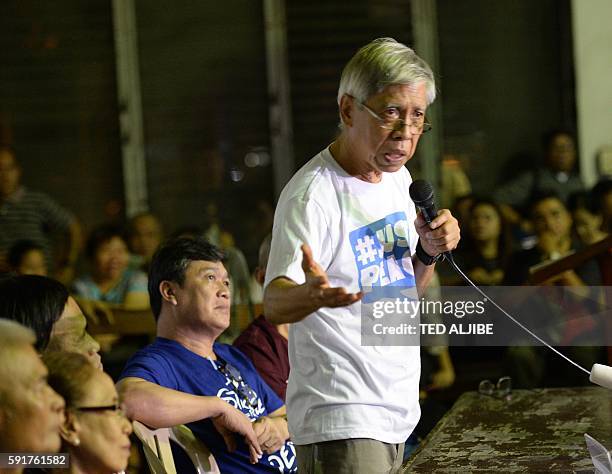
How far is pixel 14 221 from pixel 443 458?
4.03 m

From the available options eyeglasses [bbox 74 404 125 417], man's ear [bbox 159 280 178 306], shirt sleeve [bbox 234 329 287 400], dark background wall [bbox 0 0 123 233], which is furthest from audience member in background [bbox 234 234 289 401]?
dark background wall [bbox 0 0 123 233]

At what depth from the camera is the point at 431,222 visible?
199 cm

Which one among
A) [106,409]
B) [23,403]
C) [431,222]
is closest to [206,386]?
[431,222]

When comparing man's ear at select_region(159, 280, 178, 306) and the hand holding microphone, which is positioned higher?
the hand holding microphone

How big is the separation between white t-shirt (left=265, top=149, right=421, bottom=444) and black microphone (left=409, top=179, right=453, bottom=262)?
0.28 feet

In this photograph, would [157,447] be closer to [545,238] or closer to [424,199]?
[424,199]

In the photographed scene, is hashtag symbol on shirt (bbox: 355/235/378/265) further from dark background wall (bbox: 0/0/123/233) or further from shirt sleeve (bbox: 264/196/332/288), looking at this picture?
dark background wall (bbox: 0/0/123/233)

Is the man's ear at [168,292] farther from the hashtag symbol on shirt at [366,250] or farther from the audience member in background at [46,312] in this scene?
the hashtag symbol on shirt at [366,250]

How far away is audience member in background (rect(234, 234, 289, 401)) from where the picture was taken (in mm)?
2938

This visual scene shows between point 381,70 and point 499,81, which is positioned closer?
point 381,70

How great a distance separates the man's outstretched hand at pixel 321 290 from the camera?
5.52 feet

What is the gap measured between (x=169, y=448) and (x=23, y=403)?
2.93 ft

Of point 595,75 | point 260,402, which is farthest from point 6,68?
point 260,402

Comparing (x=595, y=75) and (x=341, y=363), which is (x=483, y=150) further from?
(x=341, y=363)
